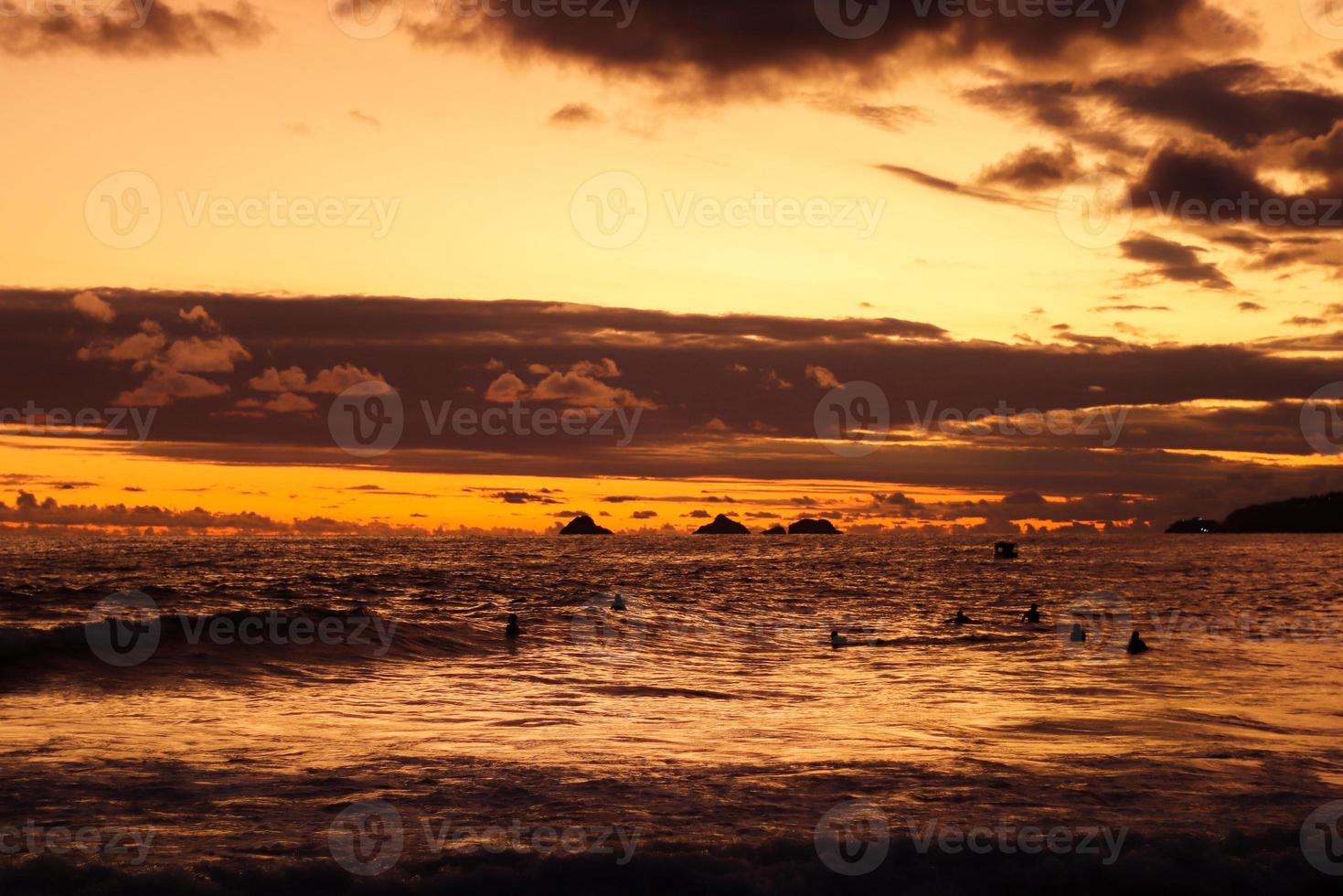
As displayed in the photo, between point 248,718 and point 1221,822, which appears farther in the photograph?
point 248,718

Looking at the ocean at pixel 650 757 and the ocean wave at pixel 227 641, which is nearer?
the ocean at pixel 650 757

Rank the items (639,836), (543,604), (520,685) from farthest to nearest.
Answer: (543,604), (520,685), (639,836)

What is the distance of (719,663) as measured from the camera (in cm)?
3509

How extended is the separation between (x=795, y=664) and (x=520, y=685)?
9.92 m

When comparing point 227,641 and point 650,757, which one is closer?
point 650,757

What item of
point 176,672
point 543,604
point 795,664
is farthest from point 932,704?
point 543,604

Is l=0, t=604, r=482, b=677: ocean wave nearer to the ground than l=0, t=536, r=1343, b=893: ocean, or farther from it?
nearer to the ground

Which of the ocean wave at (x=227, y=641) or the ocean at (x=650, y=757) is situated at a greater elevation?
the ocean at (x=650, y=757)

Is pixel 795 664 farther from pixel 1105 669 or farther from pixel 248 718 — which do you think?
pixel 248 718

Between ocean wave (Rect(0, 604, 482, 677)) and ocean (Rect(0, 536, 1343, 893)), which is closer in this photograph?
ocean (Rect(0, 536, 1343, 893))

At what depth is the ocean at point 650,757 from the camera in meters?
13.1

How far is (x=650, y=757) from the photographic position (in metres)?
19.0

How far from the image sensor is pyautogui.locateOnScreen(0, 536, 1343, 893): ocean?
13.1m

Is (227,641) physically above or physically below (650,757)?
below
